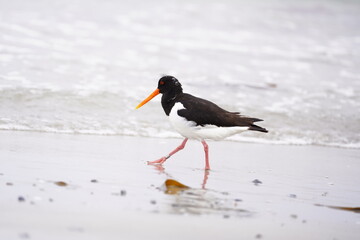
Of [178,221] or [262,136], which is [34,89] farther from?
[178,221]

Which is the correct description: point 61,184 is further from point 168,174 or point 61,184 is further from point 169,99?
point 169,99

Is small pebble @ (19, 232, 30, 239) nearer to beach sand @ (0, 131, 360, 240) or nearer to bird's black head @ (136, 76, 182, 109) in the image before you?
beach sand @ (0, 131, 360, 240)

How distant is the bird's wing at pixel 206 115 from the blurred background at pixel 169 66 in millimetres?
2005

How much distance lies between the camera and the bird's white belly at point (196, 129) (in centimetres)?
715

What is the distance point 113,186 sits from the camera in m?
5.29

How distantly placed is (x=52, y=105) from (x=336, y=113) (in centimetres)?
572

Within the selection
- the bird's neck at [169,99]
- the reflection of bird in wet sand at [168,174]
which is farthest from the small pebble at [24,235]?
the bird's neck at [169,99]

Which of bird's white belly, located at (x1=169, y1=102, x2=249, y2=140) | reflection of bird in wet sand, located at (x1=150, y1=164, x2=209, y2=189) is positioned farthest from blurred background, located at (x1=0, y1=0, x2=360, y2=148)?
reflection of bird in wet sand, located at (x1=150, y1=164, x2=209, y2=189)

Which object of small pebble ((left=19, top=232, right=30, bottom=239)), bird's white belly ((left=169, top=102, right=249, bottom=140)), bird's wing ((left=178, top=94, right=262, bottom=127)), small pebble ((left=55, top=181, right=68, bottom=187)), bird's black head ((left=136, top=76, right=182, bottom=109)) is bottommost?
small pebble ((left=55, top=181, right=68, bottom=187))

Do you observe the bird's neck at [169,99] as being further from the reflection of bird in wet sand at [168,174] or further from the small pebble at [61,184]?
the small pebble at [61,184]

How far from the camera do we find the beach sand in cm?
403

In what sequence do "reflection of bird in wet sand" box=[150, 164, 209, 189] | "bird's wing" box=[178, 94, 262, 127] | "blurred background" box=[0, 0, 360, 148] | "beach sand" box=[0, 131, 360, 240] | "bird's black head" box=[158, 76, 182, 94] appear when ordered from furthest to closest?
"blurred background" box=[0, 0, 360, 148], "bird's black head" box=[158, 76, 182, 94], "bird's wing" box=[178, 94, 262, 127], "reflection of bird in wet sand" box=[150, 164, 209, 189], "beach sand" box=[0, 131, 360, 240]

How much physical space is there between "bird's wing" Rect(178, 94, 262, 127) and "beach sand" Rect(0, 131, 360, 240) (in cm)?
56

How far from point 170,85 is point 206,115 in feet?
2.50
